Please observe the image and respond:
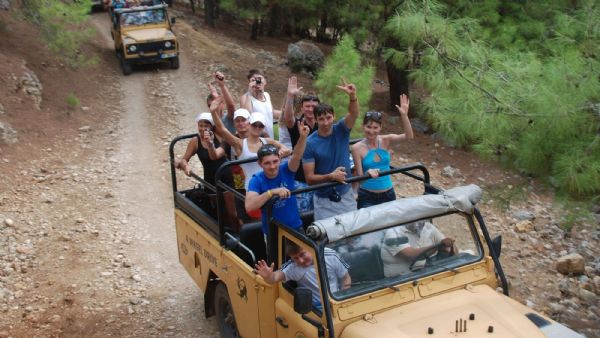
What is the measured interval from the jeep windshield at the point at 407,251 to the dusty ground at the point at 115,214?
264cm

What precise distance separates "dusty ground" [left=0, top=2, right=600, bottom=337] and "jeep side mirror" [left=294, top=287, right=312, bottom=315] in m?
2.68

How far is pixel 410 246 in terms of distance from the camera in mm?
4422

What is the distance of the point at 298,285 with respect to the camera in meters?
4.45

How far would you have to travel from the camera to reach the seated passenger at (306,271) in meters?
4.18

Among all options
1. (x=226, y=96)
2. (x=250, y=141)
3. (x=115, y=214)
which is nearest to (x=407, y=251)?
(x=250, y=141)

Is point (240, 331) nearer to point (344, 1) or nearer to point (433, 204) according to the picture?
point (433, 204)

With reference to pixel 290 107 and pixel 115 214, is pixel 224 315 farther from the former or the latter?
pixel 115 214

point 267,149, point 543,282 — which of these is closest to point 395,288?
point 267,149

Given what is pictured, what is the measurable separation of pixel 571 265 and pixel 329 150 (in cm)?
426

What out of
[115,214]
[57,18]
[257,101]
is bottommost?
[115,214]

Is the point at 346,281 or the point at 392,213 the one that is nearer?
the point at 346,281

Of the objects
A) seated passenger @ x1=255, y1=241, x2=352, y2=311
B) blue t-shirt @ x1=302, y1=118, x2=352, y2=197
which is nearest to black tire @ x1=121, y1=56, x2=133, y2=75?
blue t-shirt @ x1=302, y1=118, x2=352, y2=197

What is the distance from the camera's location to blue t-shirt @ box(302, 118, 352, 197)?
17.6 ft

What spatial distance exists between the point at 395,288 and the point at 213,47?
1792cm
